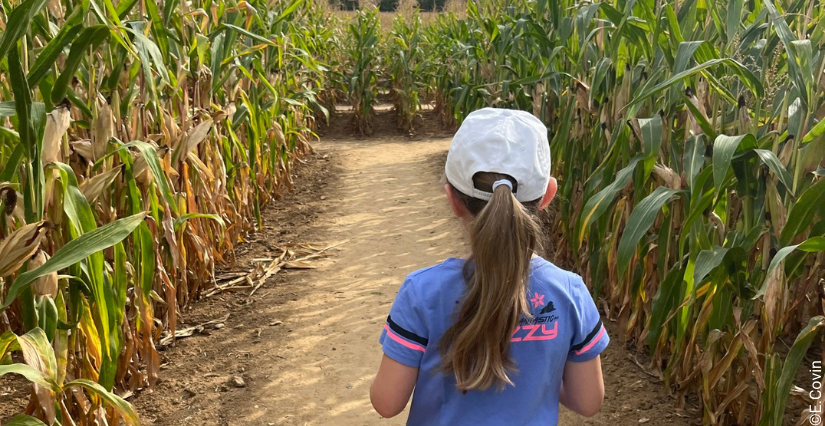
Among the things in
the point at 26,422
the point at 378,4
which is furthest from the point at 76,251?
the point at 378,4

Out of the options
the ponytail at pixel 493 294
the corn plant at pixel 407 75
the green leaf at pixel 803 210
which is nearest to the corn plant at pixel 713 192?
the green leaf at pixel 803 210

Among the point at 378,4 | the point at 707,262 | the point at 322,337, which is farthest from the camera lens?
the point at 378,4

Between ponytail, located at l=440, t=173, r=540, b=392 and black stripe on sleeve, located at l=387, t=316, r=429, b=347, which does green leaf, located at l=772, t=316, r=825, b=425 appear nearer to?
ponytail, located at l=440, t=173, r=540, b=392

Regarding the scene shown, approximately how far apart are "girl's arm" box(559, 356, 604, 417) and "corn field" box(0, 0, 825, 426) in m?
0.61

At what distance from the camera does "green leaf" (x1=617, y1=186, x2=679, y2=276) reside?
1960 mm

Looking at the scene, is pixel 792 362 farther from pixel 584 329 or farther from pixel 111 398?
pixel 111 398

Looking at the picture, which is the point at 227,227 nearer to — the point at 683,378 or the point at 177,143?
the point at 177,143

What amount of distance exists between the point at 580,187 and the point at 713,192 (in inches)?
67.9

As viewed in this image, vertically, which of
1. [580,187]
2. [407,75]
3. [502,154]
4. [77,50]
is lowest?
[407,75]

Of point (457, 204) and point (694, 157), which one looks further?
point (694, 157)

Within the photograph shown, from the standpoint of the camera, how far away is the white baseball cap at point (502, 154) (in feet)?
3.92

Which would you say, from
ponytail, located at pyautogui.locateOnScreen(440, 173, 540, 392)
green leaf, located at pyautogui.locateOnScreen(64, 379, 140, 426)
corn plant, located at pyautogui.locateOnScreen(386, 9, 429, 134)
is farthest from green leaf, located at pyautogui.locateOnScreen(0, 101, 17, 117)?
corn plant, located at pyautogui.locateOnScreen(386, 9, 429, 134)

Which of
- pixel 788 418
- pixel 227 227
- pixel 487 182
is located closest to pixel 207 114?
pixel 227 227

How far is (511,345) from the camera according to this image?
1.22m
